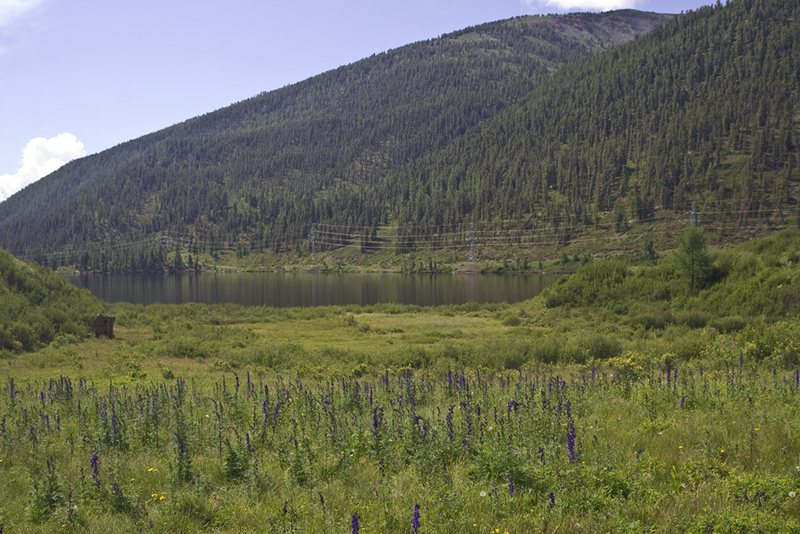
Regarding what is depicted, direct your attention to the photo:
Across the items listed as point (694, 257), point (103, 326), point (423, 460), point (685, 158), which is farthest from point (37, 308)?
point (685, 158)

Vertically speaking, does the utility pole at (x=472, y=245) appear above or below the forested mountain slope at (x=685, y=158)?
below

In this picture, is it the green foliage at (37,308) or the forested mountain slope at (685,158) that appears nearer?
the green foliage at (37,308)

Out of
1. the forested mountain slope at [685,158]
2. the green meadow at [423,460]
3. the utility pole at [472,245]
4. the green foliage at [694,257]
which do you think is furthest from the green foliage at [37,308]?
the forested mountain slope at [685,158]

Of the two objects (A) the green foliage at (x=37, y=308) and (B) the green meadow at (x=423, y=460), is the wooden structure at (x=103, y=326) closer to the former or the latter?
(A) the green foliage at (x=37, y=308)

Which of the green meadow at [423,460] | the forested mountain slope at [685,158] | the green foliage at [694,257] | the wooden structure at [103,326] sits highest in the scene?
the forested mountain slope at [685,158]

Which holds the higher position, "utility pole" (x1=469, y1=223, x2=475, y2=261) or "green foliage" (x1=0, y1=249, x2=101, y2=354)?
"utility pole" (x1=469, y1=223, x2=475, y2=261)

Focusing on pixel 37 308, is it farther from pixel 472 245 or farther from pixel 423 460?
pixel 472 245

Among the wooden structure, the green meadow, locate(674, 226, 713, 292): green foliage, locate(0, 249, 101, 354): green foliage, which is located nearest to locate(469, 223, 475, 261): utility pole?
locate(674, 226, 713, 292): green foliage

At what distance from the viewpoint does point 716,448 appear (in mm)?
6238

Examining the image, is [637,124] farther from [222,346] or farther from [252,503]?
[252,503]

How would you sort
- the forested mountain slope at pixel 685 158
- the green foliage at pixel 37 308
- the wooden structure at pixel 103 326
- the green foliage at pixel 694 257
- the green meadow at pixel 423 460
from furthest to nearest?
1. the forested mountain slope at pixel 685 158
2. the green foliage at pixel 694 257
3. the wooden structure at pixel 103 326
4. the green foliage at pixel 37 308
5. the green meadow at pixel 423 460

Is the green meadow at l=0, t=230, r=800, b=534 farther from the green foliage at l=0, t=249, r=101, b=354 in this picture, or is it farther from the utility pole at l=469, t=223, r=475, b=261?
the utility pole at l=469, t=223, r=475, b=261

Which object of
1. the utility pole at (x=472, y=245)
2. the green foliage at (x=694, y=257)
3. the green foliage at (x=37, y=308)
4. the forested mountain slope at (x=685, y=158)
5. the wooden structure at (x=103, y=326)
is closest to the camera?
the green foliage at (x=37, y=308)

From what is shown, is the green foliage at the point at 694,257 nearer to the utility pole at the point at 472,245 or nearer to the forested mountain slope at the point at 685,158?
the forested mountain slope at the point at 685,158
